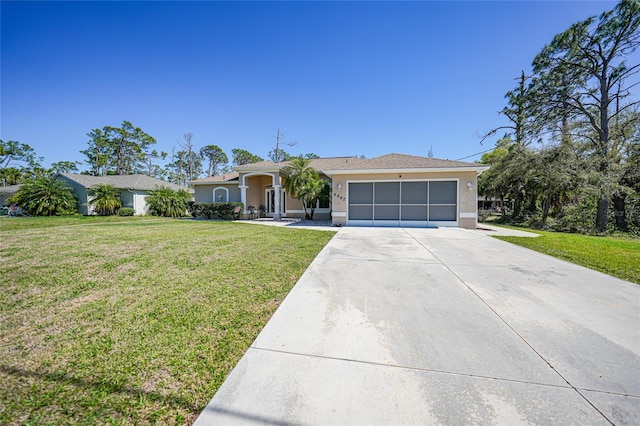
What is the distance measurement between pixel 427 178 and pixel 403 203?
1755mm

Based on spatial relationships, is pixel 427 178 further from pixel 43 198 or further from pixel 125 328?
pixel 43 198

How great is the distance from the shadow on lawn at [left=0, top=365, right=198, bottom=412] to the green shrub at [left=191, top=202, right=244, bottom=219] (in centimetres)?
1454

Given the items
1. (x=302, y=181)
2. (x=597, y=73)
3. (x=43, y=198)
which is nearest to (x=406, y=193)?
(x=302, y=181)

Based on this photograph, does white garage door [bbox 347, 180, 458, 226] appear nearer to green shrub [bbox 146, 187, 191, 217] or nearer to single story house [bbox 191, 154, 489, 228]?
single story house [bbox 191, 154, 489, 228]

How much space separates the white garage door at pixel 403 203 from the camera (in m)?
12.0

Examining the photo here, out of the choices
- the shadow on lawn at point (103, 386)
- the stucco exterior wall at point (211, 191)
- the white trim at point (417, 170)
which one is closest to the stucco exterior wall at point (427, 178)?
the white trim at point (417, 170)

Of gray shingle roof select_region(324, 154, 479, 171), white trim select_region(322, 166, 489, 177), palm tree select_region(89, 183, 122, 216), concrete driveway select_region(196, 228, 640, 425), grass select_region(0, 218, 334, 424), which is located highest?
gray shingle roof select_region(324, 154, 479, 171)

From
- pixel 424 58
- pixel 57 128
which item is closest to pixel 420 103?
pixel 424 58

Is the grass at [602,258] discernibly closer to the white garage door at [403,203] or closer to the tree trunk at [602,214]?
the white garage door at [403,203]

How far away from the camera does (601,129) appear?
47.2 feet

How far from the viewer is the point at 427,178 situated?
1205cm

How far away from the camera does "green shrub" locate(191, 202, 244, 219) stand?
16.1 metres

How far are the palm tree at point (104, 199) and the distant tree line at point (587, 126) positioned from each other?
103ft

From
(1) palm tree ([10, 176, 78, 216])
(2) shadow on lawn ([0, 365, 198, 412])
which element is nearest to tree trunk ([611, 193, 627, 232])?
(2) shadow on lawn ([0, 365, 198, 412])
